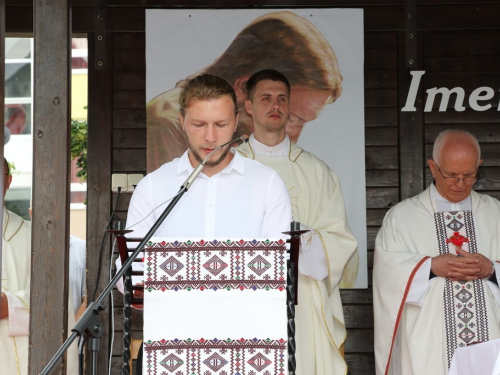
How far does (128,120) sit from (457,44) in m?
2.30

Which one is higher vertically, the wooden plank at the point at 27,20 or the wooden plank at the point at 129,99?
the wooden plank at the point at 27,20

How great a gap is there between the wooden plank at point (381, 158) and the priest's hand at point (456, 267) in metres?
1.04

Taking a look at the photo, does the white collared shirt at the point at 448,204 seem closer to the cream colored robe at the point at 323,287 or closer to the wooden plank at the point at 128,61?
the cream colored robe at the point at 323,287

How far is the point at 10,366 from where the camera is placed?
199 inches

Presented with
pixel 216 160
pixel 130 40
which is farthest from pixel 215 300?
pixel 130 40

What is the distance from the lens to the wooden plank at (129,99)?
586cm

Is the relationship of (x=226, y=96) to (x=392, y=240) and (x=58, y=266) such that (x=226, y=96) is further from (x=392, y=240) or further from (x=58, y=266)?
(x=392, y=240)

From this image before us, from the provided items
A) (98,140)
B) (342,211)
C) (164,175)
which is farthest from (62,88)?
(342,211)

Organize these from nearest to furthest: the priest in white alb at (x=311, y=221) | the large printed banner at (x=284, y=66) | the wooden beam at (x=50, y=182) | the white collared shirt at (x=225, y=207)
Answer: the white collared shirt at (x=225, y=207) < the wooden beam at (x=50, y=182) < the priest in white alb at (x=311, y=221) < the large printed banner at (x=284, y=66)

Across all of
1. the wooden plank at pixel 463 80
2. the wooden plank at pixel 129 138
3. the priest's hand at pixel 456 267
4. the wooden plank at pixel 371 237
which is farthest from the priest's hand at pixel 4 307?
the wooden plank at pixel 463 80

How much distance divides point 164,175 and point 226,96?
442mm

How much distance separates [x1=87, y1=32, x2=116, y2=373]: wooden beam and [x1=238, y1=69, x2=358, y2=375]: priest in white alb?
0.94 m

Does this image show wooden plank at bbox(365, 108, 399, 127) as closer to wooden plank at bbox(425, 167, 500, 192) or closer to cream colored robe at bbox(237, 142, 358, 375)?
wooden plank at bbox(425, 167, 500, 192)

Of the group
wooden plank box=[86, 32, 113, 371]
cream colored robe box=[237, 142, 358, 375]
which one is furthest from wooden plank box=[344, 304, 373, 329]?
wooden plank box=[86, 32, 113, 371]
